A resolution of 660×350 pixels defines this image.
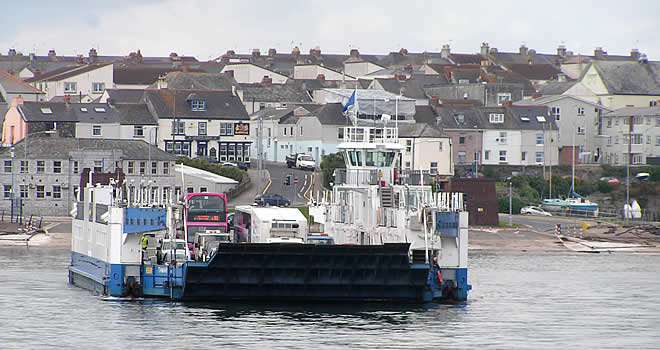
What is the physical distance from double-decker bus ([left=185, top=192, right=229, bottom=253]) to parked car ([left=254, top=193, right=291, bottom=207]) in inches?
1501

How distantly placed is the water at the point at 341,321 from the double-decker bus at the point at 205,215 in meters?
6.30

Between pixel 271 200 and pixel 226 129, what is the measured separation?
37905 millimetres

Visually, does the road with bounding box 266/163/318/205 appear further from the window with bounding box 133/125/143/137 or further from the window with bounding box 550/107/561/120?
the window with bounding box 550/107/561/120

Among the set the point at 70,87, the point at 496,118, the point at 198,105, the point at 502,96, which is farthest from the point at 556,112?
the point at 70,87

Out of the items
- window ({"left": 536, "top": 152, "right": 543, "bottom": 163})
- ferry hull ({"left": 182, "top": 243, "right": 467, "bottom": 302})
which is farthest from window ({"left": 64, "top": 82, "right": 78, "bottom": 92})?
ferry hull ({"left": 182, "top": 243, "right": 467, "bottom": 302})

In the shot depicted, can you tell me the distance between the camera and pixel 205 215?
60.5 metres

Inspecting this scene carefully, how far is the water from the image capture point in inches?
1778

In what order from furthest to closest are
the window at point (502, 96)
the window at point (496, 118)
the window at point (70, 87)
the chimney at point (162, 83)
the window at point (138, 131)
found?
the window at point (70, 87)
the window at point (502, 96)
the chimney at point (162, 83)
the window at point (496, 118)
the window at point (138, 131)

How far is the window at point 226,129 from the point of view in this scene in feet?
451

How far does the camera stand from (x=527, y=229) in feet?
330

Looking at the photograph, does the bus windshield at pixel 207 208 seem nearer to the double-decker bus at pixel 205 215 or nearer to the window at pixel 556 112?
the double-decker bus at pixel 205 215

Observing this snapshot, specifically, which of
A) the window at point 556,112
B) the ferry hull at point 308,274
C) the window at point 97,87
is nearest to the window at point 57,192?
the ferry hull at point 308,274

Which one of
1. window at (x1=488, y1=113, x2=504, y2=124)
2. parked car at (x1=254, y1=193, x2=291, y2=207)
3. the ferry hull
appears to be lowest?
the ferry hull

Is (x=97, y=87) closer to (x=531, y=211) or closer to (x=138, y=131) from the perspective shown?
(x=138, y=131)
